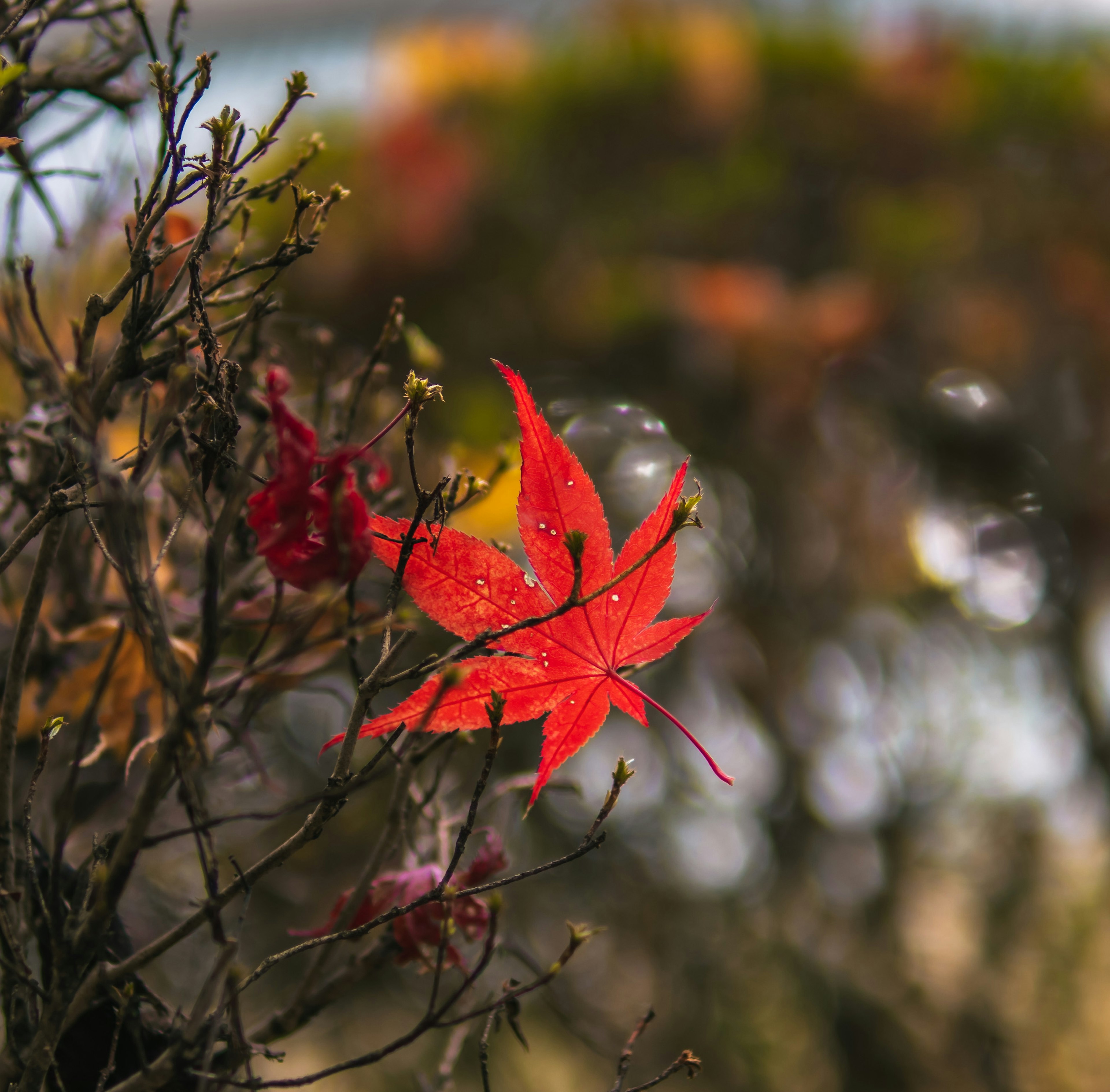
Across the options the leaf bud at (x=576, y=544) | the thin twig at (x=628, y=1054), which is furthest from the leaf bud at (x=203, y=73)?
the thin twig at (x=628, y=1054)

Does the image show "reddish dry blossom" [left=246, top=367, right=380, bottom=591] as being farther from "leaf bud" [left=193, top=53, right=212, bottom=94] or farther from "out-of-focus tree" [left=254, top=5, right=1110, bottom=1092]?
"out-of-focus tree" [left=254, top=5, right=1110, bottom=1092]

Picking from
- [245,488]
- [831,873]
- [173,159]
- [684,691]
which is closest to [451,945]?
[245,488]

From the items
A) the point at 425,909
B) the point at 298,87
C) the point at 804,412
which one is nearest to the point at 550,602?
the point at 425,909

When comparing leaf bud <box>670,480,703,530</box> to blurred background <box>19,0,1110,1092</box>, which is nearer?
leaf bud <box>670,480,703,530</box>

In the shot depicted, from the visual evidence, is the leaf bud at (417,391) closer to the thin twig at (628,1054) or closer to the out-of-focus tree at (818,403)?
the thin twig at (628,1054)

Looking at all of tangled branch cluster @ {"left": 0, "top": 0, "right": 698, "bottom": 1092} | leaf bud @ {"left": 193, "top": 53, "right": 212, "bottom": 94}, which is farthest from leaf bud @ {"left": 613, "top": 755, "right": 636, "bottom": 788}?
leaf bud @ {"left": 193, "top": 53, "right": 212, "bottom": 94}
